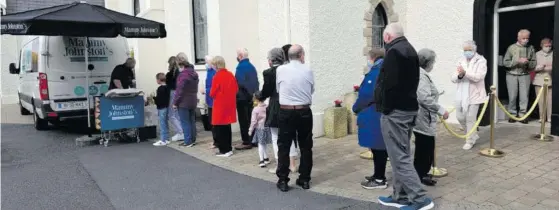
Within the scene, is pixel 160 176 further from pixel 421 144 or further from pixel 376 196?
pixel 421 144

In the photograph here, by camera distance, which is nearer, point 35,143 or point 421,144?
point 421,144

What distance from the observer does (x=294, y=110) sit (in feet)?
17.2

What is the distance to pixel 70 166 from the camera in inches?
274

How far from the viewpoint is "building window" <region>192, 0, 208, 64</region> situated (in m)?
11.4

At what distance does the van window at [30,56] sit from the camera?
32.2 ft

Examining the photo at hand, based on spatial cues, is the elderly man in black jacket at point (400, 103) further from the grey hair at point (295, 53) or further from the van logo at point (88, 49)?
the van logo at point (88, 49)

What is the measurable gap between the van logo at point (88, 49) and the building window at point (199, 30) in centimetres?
216

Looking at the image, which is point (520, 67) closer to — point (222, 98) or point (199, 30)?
point (222, 98)

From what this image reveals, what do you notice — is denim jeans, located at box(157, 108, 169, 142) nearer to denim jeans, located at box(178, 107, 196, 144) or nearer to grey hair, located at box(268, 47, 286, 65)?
denim jeans, located at box(178, 107, 196, 144)

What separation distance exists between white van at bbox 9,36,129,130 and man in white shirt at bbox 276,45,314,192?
5.72 meters

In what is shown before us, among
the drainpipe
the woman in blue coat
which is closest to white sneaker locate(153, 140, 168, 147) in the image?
the drainpipe

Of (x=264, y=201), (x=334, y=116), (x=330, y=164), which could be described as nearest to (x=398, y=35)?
(x=264, y=201)

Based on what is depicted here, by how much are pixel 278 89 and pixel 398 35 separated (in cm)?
158

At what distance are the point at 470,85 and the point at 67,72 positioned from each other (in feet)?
24.7
